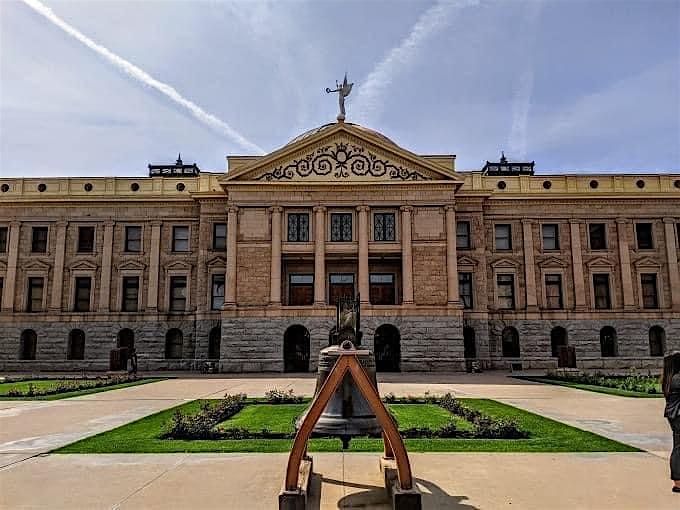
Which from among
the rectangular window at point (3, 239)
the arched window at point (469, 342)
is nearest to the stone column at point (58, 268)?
the rectangular window at point (3, 239)

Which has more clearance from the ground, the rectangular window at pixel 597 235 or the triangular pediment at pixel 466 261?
the rectangular window at pixel 597 235

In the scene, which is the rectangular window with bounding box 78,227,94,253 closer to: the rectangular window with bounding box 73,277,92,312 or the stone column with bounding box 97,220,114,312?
the stone column with bounding box 97,220,114,312

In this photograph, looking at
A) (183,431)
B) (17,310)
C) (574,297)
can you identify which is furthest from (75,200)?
(574,297)

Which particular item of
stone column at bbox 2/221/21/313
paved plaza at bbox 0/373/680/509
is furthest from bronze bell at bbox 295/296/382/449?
stone column at bbox 2/221/21/313

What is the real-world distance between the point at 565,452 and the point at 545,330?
3257 cm

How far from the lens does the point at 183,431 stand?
12.0m

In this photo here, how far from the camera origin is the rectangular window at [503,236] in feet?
140

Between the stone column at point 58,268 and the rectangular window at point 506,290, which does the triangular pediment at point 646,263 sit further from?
the stone column at point 58,268

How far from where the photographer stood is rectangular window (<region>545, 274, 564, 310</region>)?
4188 cm

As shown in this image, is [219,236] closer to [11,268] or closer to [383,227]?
A: [383,227]

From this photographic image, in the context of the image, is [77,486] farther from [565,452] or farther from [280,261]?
[280,261]

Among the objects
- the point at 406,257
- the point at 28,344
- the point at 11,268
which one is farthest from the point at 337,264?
the point at 11,268

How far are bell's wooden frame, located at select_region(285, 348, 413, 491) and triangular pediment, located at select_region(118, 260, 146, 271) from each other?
38.7m

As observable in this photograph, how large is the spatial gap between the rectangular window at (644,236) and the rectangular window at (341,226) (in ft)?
73.7
